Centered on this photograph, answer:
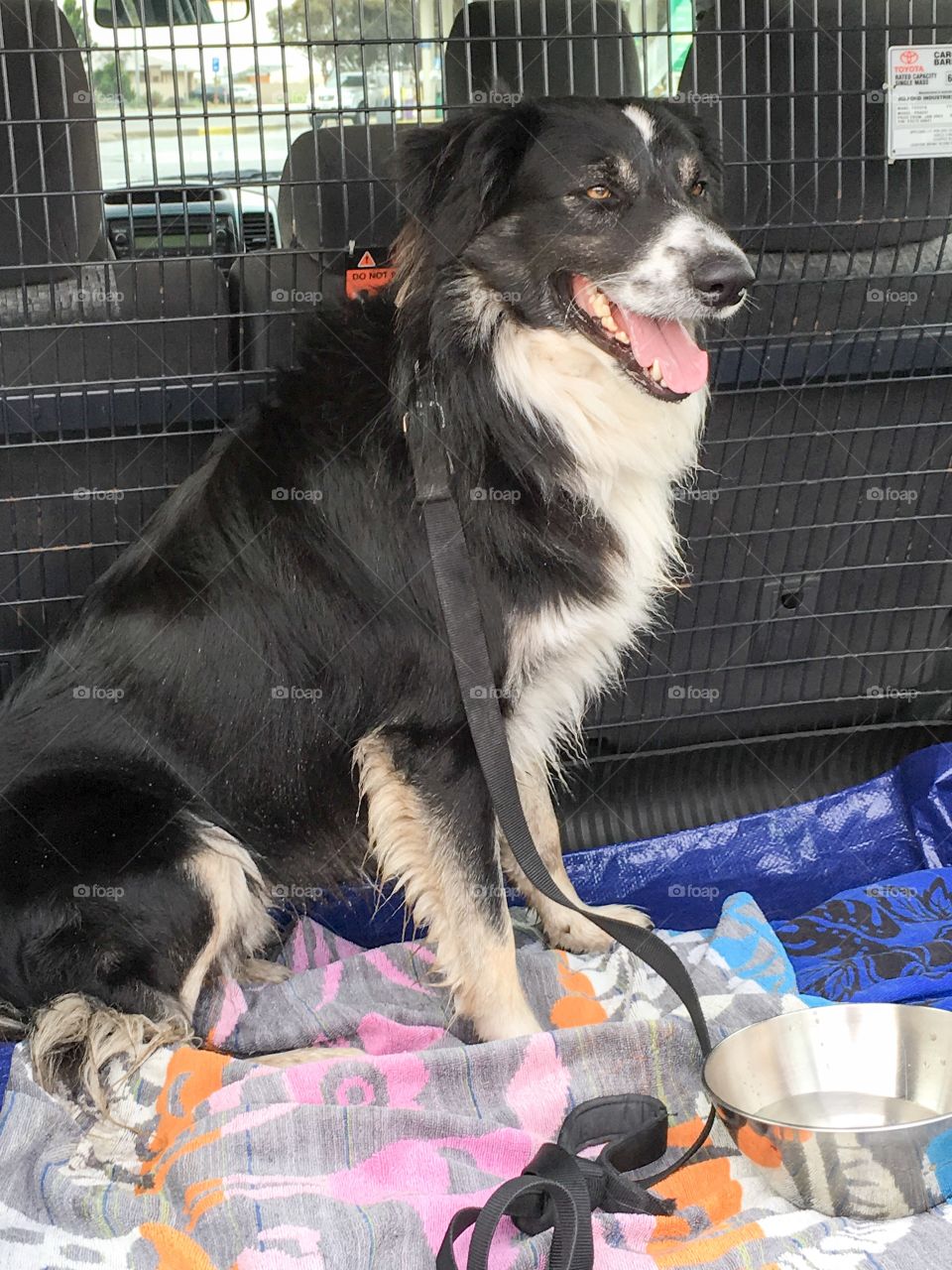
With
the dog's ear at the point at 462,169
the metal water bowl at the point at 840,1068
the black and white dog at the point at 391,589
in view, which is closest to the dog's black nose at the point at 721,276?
→ the black and white dog at the point at 391,589

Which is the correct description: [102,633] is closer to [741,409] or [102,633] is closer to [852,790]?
[741,409]

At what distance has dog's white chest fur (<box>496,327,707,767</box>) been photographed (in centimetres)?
234

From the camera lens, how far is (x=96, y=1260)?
6.21 feet

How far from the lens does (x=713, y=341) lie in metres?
2.82

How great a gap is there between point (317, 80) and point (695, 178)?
109 cm

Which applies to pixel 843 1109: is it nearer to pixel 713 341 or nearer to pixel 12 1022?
pixel 12 1022

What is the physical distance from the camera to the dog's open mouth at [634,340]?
231 cm

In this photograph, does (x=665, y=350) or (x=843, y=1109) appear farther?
(x=665, y=350)
